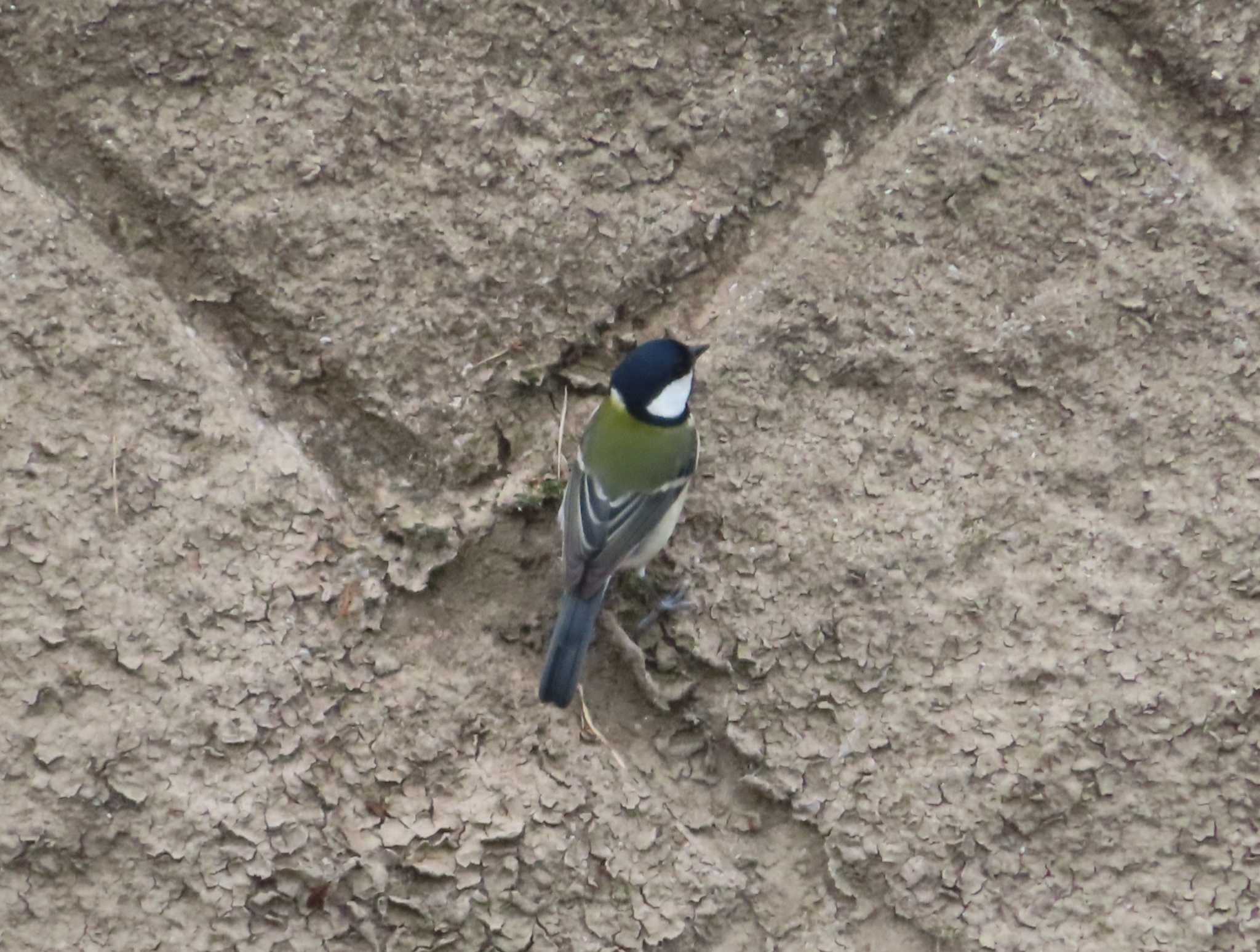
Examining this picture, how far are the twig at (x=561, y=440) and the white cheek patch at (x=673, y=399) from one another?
14 cm

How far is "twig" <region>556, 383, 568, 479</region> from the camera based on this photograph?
2.19 m

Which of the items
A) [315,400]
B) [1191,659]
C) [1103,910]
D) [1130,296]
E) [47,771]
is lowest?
[47,771]

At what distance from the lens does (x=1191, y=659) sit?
2057mm

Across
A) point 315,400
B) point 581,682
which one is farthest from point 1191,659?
point 315,400

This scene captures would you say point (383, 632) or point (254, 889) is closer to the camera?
point (254, 889)

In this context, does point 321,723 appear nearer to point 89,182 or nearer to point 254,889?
point 254,889

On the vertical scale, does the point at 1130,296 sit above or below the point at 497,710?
above

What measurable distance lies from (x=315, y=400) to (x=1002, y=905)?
129cm

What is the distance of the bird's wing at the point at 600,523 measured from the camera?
2.07 meters

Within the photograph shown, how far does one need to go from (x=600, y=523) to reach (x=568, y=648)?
0.21m

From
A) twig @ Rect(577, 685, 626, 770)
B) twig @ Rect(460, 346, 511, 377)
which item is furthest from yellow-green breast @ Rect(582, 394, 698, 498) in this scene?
twig @ Rect(577, 685, 626, 770)

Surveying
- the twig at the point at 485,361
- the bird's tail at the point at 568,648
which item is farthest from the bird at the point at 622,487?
the twig at the point at 485,361

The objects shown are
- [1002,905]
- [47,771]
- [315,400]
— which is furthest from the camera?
[315,400]

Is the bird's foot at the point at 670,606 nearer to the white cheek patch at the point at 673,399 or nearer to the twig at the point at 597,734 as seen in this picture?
the twig at the point at 597,734
